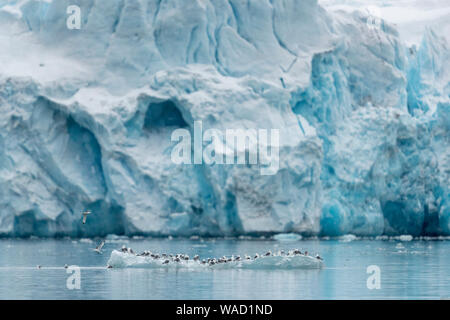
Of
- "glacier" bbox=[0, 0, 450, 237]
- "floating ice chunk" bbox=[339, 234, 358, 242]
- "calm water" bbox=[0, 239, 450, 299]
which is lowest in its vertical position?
"calm water" bbox=[0, 239, 450, 299]

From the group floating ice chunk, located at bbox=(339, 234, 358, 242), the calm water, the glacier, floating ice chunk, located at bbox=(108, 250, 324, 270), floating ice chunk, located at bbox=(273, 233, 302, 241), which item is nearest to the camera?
the calm water

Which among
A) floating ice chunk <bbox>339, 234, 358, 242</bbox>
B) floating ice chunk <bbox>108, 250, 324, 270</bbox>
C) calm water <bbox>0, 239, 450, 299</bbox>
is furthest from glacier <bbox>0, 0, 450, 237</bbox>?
floating ice chunk <bbox>108, 250, 324, 270</bbox>

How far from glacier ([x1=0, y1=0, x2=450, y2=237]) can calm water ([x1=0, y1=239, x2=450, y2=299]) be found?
308 centimetres

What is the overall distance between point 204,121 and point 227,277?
1445 cm

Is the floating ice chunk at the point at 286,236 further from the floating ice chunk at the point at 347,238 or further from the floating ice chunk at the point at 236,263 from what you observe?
the floating ice chunk at the point at 236,263

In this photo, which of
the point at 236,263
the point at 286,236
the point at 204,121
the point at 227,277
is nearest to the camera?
the point at 227,277

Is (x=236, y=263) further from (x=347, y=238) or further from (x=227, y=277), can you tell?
(x=347, y=238)

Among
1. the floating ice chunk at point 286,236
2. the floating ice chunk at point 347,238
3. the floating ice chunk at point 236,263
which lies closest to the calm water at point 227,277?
the floating ice chunk at point 236,263

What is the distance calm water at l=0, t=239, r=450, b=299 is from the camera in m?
16.8

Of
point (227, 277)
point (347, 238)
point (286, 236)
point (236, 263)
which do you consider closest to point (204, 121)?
point (286, 236)

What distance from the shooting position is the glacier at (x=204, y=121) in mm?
33844

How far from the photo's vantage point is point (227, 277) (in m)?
20.2

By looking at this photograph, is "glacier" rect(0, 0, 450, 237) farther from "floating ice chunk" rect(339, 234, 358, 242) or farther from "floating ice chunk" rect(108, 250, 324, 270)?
"floating ice chunk" rect(108, 250, 324, 270)

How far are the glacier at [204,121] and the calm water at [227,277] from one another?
308 cm
